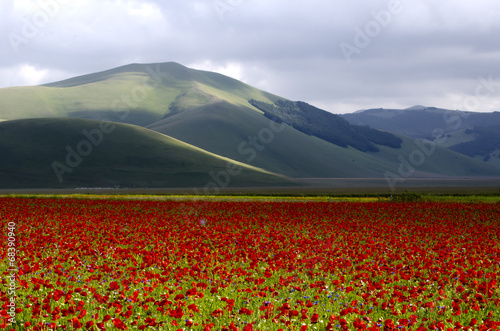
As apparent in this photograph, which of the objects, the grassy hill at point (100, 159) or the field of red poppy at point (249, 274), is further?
the grassy hill at point (100, 159)

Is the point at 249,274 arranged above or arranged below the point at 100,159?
below

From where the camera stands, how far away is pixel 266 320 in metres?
9.53

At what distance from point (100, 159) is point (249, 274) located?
157427 millimetres

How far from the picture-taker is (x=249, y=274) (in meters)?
13.6

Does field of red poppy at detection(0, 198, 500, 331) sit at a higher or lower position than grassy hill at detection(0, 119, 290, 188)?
lower

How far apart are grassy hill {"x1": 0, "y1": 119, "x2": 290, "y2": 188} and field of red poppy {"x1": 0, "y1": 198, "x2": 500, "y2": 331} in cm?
12121

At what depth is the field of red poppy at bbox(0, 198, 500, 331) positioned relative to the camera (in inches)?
380

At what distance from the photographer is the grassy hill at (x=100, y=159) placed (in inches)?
5822

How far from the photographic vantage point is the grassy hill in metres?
148

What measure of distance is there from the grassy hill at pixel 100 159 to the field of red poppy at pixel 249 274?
4772 inches

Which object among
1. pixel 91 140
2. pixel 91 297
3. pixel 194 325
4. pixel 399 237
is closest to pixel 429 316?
pixel 194 325

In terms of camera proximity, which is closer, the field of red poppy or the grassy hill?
the field of red poppy

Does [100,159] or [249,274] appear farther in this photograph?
[100,159]

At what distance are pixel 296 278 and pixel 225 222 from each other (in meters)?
14.3
